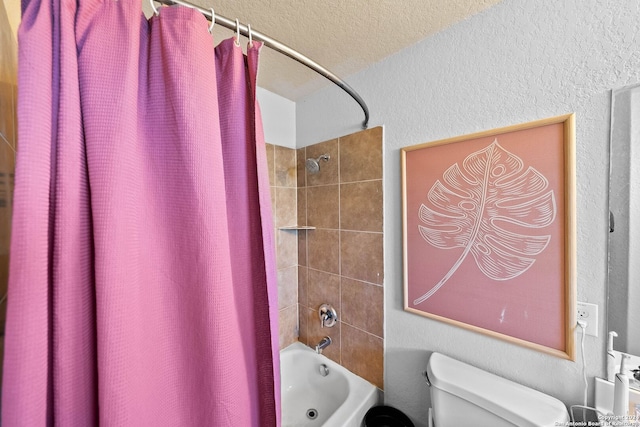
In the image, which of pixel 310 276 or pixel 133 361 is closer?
pixel 133 361

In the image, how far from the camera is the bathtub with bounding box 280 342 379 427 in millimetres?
1181

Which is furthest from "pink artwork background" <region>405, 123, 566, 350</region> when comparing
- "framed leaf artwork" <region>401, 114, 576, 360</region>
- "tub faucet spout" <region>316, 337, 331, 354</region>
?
"tub faucet spout" <region>316, 337, 331, 354</region>

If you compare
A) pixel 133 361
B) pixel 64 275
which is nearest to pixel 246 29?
pixel 64 275

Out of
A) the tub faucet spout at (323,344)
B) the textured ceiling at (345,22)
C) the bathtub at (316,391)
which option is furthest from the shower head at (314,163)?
the bathtub at (316,391)

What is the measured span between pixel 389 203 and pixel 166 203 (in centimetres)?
99

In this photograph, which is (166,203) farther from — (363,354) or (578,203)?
(363,354)

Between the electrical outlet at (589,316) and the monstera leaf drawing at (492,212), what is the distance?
178 mm

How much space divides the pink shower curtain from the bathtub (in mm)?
889

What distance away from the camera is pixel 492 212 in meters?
0.89

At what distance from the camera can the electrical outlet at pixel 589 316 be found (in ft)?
2.40

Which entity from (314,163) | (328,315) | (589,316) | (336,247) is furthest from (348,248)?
(589,316)

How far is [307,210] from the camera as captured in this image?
1.59 metres

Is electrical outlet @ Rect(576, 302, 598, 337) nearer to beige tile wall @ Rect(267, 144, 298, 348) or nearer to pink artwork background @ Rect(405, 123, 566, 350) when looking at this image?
pink artwork background @ Rect(405, 123, 566, 350)

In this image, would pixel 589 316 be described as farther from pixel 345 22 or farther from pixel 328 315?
pixel 345 22
